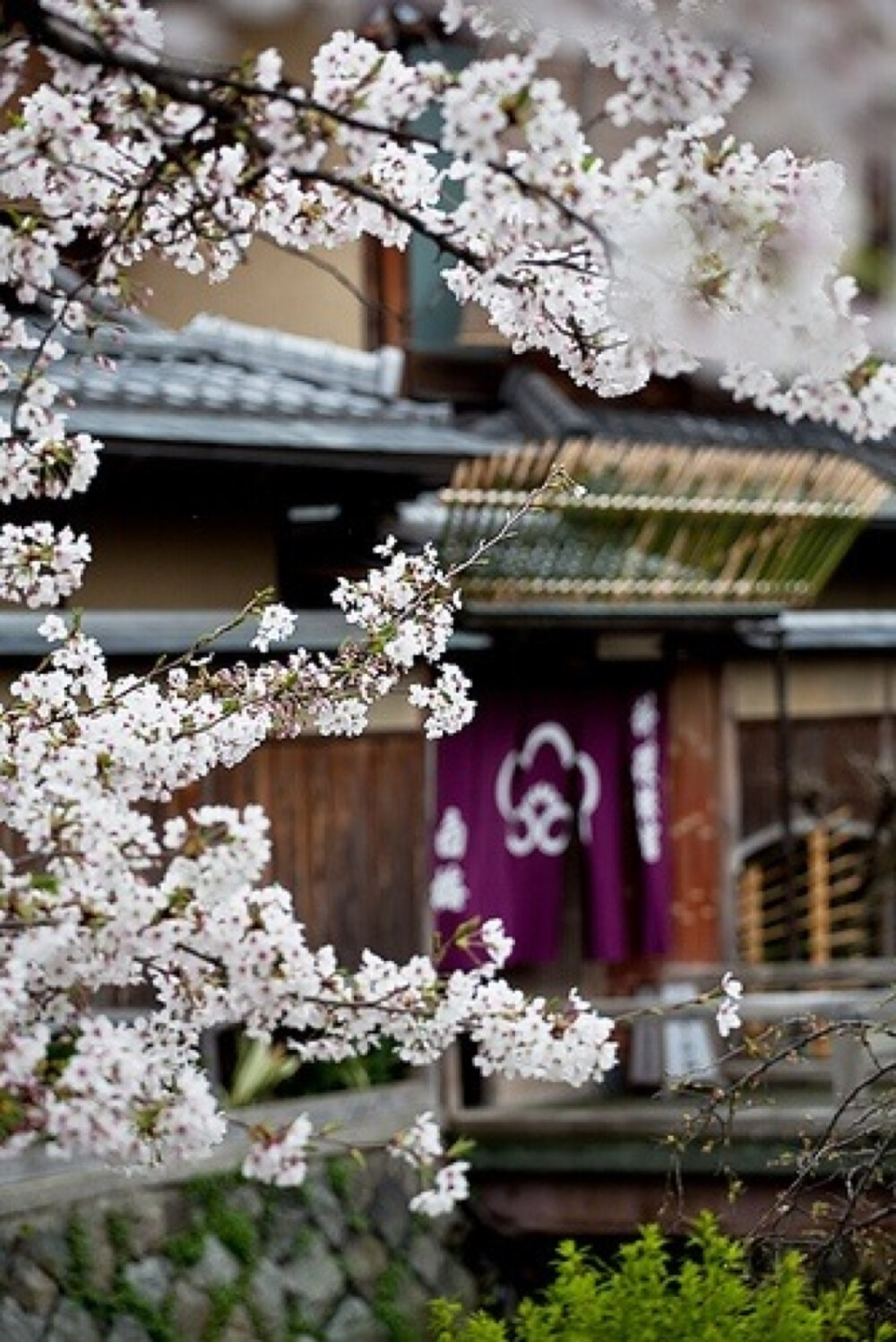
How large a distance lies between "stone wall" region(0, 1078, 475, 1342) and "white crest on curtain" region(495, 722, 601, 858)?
2.14 metres

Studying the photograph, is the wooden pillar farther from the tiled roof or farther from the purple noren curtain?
the tiled roof

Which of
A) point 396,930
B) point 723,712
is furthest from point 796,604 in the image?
point 396,930

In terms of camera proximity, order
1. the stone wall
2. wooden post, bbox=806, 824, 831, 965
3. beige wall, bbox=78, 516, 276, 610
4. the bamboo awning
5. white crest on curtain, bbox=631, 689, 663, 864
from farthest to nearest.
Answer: wooden post, bbox=806, 824, 831, 965
white crest on curtain, bbox=631, 689, 663, 864
the bamboo awning
beige wall, bbox=78, 516, 276, 610
the stone wall

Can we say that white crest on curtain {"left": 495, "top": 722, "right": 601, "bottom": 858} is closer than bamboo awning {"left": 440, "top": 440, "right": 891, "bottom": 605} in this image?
No

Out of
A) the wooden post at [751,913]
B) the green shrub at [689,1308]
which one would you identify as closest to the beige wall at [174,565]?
the wooden post at [751,913]

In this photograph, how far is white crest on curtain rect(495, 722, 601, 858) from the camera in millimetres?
14539

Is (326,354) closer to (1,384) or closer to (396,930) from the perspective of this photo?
(396,930)

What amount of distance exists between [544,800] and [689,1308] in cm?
863

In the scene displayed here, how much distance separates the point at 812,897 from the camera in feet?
56.5

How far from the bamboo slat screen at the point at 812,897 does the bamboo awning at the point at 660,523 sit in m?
1.98

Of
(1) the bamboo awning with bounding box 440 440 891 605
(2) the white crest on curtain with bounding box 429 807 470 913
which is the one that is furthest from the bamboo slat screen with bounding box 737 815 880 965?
(2) the white crest on curtain with bounding box 429 807 470 913

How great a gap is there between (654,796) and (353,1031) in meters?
11.1

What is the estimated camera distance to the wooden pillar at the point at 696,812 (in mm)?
15805

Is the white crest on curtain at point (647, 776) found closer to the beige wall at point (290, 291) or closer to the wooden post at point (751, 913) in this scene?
the wooden post at point (751, 913)
